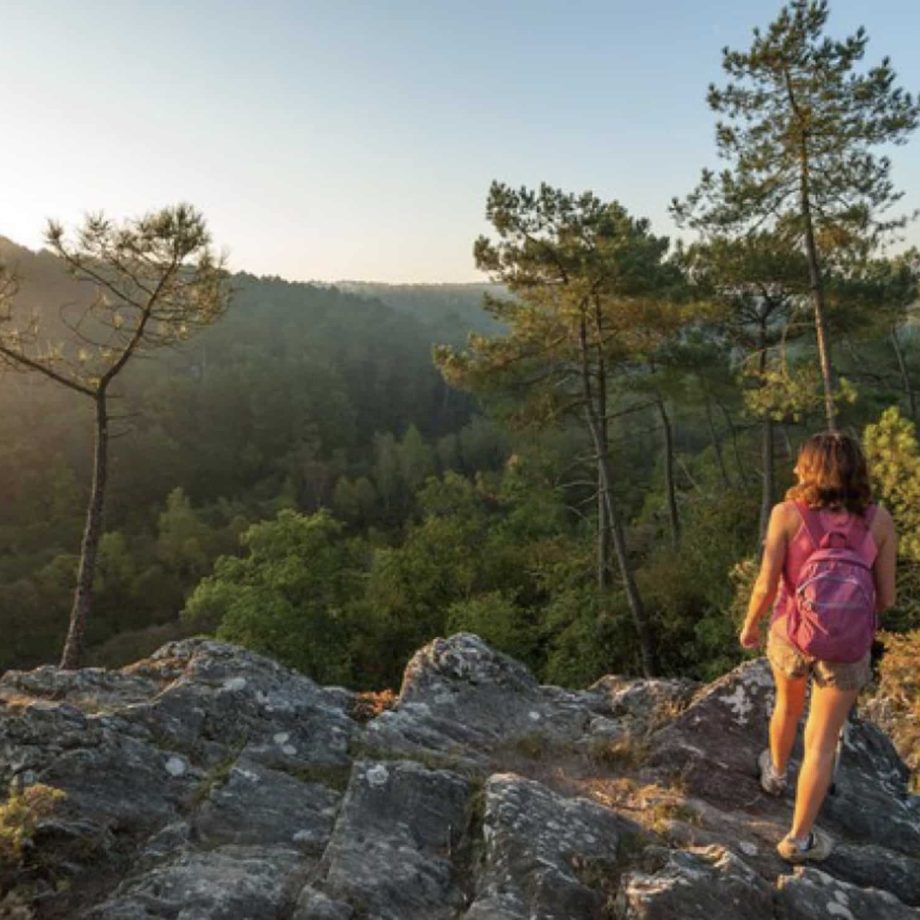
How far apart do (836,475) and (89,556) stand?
34.8ft

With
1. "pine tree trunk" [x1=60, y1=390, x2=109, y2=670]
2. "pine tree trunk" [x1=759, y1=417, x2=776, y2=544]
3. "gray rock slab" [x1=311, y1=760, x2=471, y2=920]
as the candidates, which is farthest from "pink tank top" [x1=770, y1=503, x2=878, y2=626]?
"pine tree trunk" [x1=759, y1=417, x2=776, y2=544]

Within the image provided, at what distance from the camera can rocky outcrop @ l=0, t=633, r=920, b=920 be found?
3248 mm

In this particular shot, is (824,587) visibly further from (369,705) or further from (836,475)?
(369,705)

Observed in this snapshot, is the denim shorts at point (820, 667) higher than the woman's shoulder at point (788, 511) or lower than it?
lower

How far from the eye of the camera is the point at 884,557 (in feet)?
10.9

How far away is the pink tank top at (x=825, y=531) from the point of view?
329 cm

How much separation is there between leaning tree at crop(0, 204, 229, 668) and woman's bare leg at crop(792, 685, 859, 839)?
10038 millimetres

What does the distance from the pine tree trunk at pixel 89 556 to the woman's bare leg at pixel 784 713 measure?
940 cm

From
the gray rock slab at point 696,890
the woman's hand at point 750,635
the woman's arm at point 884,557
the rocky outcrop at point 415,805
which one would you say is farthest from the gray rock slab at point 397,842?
the woman's arm at point 884,557

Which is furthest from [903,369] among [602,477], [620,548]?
[620,548]

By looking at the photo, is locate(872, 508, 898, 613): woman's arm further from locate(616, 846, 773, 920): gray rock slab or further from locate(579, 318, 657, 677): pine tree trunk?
locate(579, 318, 657, 677): pine tree trunk

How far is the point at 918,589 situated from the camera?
11.8 meters

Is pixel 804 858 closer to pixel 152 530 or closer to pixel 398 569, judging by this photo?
pixel 398 569

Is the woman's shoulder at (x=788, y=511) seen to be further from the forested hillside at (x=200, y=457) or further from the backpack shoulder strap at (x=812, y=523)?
the forested hillside at (x=200, y=457)
